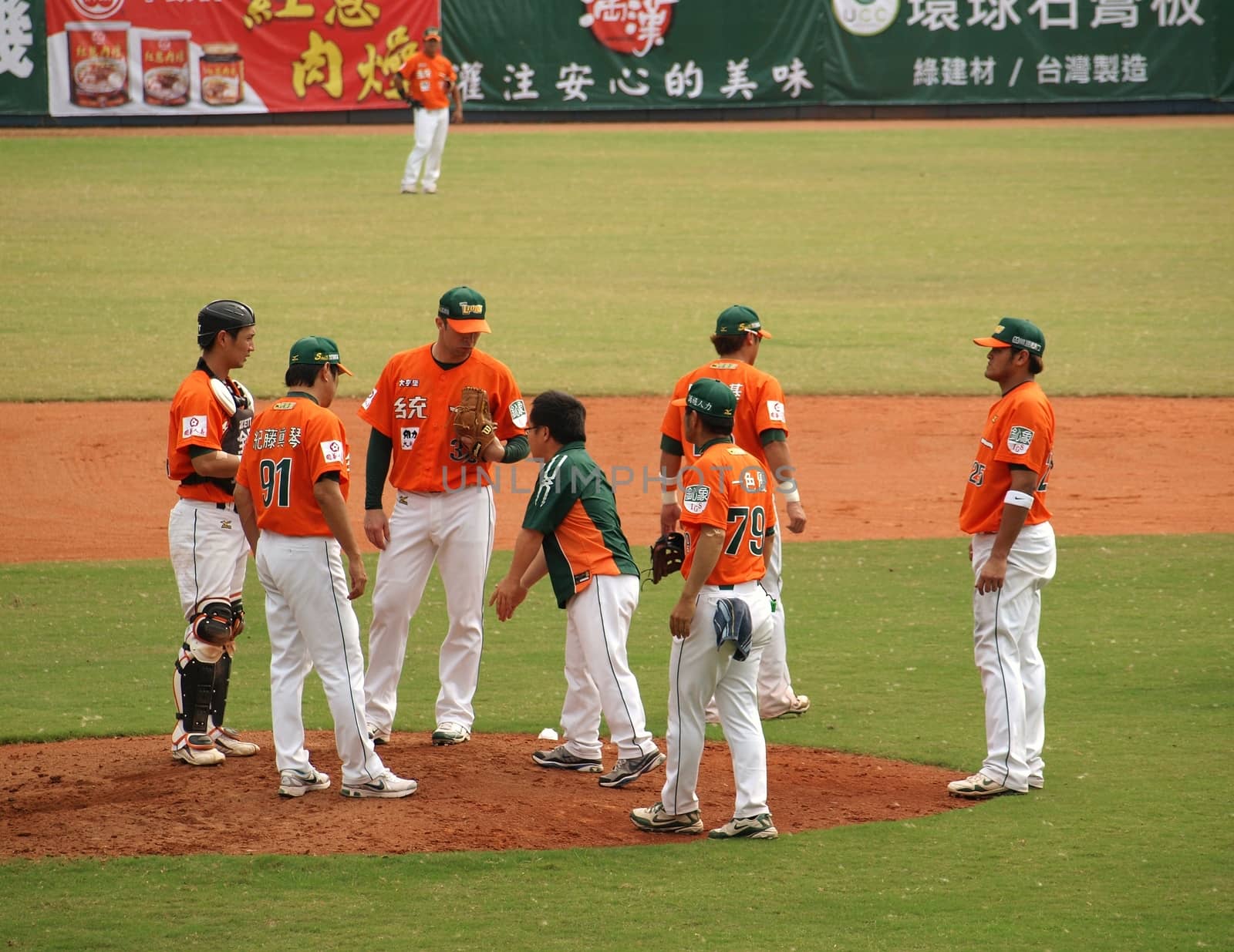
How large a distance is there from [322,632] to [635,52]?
1054 inches

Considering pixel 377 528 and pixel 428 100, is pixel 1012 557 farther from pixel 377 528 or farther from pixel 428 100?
pixel 428 100

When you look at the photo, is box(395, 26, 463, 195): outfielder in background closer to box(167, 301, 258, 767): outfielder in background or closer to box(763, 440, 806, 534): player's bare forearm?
box(763, 440, 806, 534): player's bare forearm

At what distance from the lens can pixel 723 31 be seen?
30781mm

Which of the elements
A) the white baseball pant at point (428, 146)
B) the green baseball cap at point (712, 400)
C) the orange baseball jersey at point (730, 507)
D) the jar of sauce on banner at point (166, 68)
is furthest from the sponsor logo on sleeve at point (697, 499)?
the jar of sauce on banner at point (166, 68)

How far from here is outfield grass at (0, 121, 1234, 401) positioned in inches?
648

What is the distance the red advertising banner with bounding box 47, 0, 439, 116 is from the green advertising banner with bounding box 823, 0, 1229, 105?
339 inches

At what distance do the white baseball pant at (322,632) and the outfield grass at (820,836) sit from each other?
423 millimetres

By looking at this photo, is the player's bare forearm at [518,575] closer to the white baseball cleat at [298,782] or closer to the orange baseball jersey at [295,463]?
the orange baseball jersey at [295,463]

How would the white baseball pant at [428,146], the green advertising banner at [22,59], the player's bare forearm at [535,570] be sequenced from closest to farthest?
1. the player's bare forearm at [535,570]
2. the white baseball pant at [428,146]
3. the green advertising banner at [22,59]

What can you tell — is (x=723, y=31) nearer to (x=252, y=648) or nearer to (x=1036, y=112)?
(x=1036, y=112)

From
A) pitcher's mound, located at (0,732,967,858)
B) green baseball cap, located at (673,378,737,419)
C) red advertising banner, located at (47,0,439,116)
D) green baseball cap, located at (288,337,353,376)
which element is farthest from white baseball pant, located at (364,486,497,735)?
red advertising banner, located at (47,0,439,116)

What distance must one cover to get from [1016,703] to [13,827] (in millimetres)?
3884

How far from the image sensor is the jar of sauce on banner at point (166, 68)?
28812 mm

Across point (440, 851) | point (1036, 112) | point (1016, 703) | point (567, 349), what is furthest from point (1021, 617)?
point (1036, 112)
